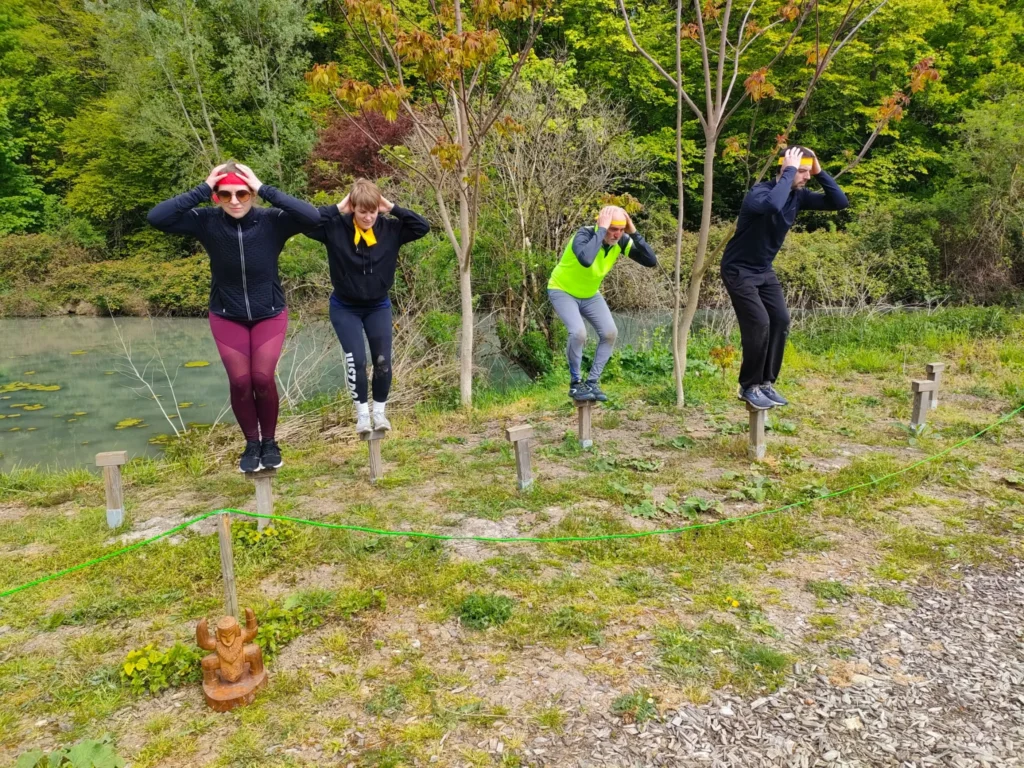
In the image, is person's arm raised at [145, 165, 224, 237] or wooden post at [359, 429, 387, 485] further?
wooden post at [359, 429, 387, 485]

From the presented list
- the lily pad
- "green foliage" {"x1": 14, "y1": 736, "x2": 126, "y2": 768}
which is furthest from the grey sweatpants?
the lily pad

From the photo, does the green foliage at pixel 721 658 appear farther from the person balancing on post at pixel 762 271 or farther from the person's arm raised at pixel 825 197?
the person's arm raised at pixel 825 197

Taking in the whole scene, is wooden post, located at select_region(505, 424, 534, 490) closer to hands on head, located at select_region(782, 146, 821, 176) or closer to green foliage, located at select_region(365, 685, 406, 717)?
green foliage, located at select_region(365, 685, 406, 717)

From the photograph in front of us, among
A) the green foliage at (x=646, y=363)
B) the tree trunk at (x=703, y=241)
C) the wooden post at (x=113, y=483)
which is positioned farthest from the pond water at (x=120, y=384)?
the tree trunk at (x=703, y=241)

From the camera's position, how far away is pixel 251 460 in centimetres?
404

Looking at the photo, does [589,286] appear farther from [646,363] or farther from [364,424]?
[646,363]

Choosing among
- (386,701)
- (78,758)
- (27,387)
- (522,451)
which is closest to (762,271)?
(522,451)

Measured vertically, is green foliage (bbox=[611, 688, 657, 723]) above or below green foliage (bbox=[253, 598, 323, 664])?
below

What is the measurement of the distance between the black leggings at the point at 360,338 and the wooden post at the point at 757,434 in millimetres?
2917

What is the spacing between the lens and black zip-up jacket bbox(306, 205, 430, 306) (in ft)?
14.8

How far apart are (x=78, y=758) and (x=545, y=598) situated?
2.03 meters

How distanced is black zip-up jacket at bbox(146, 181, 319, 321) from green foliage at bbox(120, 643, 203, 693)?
193cm

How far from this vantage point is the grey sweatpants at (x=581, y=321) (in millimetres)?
5668

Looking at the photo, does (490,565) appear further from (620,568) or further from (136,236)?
(136,236)
